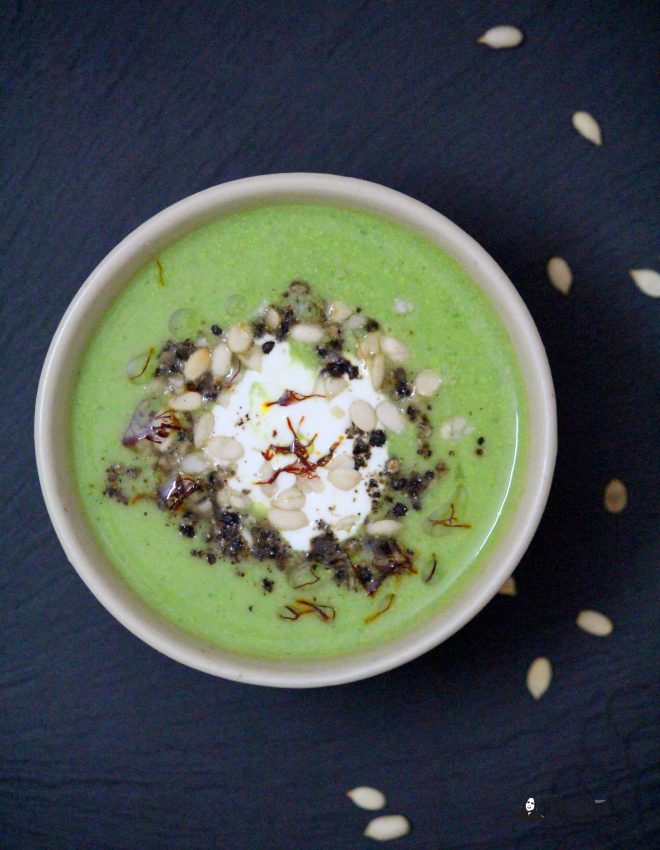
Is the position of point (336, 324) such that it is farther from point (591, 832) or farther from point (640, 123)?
point (591, 832)

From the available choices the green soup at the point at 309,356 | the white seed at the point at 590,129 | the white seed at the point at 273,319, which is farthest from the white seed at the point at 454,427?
the white seed at the point at 590,129

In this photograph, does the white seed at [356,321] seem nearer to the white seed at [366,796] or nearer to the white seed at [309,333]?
the white seed at [309,333]

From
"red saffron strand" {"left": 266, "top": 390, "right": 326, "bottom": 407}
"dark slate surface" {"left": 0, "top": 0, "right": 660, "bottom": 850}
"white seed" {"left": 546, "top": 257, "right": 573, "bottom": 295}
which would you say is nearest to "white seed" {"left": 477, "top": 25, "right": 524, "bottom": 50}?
"dark slate surface" {"left": 0, "top": 0, "right": 660, "bottom": 850}

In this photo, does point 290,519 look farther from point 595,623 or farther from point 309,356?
point 595,623

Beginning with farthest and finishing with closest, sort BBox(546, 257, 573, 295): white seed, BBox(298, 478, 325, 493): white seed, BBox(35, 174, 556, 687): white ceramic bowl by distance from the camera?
BBox(546, 257, 573, 295): white seed < BBox(298, 478, 325, 493): white seed < BBox(35, 174, 556, 687): white ceramic bowl

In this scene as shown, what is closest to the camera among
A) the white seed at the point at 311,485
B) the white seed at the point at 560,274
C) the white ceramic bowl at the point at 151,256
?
the white ceramic bowl at the point at 151,256

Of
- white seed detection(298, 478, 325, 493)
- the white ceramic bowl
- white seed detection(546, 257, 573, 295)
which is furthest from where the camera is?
white seed detection(546, 257, 573, 295)

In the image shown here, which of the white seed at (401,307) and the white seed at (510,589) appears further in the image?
the white seed at (510,589)

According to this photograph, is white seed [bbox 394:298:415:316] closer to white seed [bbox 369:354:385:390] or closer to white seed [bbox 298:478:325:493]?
white seed [bbox 369:354:385:390]
